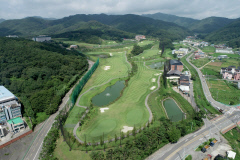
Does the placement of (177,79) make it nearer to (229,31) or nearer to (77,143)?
(77,143)

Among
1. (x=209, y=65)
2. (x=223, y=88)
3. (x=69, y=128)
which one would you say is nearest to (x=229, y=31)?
(x=209, y=65)

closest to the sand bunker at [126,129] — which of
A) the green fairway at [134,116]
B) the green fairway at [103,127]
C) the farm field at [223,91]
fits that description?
the green fairway at [134,116]

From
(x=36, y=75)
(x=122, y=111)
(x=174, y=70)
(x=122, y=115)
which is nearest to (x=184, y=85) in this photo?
(x=174, y=70)

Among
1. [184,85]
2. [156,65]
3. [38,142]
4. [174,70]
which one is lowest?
[38,142]

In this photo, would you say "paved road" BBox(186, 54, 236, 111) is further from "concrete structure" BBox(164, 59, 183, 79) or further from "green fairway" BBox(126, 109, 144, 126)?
"green fairway" BBox(126, 109, 144, 126)

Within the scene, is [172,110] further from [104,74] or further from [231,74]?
[231,74]

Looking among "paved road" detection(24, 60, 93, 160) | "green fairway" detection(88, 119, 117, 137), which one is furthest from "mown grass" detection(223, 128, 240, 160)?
"paved road" detection(24, 60, 93, 160)

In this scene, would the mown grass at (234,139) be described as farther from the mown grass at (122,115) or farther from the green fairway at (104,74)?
the green fairway at (104,74)
